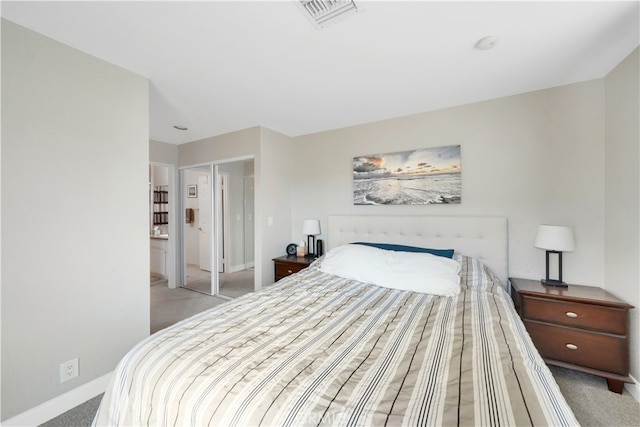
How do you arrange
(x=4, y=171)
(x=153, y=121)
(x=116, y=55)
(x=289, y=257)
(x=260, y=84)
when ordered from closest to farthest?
(x=4, y=171)
(x=116, y=55)
(x=260, y=84)
(x=153, y=121)
(x=289, y=257)

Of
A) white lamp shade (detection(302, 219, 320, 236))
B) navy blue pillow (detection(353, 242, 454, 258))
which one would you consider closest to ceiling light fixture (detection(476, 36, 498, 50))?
navy blue pillow (detection(353, 242, 454, 258))

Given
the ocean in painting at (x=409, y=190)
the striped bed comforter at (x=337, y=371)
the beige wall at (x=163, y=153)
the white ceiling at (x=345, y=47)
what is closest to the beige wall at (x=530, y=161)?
the ocean in painting at (x=409, y=190)

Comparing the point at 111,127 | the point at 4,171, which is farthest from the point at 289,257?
the point at 4,171

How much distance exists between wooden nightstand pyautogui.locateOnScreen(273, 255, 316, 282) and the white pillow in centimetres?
61

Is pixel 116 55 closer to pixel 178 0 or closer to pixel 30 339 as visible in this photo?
pixel 178 0

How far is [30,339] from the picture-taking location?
1.50 meters

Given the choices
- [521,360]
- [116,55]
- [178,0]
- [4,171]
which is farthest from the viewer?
[116,55]

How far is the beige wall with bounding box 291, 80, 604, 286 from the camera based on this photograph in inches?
81.7

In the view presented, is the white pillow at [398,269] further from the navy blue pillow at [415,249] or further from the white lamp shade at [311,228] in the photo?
the white lamp shade at [311,228]

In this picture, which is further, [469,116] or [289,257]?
[289,257]

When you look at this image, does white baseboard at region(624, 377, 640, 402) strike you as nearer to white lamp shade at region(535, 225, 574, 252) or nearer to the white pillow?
white lamp shade at region(535, 225, 574, 252)

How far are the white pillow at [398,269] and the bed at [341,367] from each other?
49 millimetres

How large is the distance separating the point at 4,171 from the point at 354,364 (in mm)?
2134

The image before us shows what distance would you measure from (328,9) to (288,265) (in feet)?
8.06
